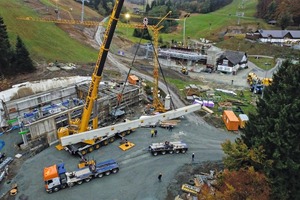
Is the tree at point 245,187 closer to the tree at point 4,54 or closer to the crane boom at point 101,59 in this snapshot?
the crane boom at point 101,59

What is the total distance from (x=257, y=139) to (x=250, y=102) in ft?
97.4

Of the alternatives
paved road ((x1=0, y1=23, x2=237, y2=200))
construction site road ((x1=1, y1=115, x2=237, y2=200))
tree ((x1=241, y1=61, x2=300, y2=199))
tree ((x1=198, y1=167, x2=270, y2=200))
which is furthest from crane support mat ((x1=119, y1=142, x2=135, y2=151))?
tree ((x1=241, y1=61, x2=300, y2=199))

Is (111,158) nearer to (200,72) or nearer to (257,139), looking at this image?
(257,139)

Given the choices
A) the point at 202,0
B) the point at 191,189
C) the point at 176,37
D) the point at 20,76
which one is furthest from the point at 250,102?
the point at 202,0

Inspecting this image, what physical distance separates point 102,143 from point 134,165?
5.98 meters

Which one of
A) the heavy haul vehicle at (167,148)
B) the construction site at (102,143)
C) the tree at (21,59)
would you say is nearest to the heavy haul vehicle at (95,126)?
the construction site at (102,143)

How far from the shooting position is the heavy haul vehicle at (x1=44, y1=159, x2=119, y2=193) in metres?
25.9

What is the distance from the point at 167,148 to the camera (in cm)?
3234

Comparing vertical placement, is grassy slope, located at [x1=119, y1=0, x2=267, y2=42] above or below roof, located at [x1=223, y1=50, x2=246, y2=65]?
above

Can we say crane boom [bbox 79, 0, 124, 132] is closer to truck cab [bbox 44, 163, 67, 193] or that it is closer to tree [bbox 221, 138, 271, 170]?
truck cab [bbox 44, 163, 67, 193]

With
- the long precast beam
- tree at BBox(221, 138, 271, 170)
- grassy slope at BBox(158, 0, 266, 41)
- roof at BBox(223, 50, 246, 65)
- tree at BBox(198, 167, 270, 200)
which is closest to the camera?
tree at BBox(198, 167, 270, 200)

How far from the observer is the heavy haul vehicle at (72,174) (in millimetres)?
25938

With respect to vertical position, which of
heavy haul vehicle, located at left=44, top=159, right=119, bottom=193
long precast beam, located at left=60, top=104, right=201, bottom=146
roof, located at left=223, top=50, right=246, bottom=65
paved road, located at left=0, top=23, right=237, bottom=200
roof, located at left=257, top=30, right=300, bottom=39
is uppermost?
roof, located at left=257, top=30, right=300, bottom=39

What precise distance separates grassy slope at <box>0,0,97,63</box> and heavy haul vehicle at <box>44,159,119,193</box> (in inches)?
1626
